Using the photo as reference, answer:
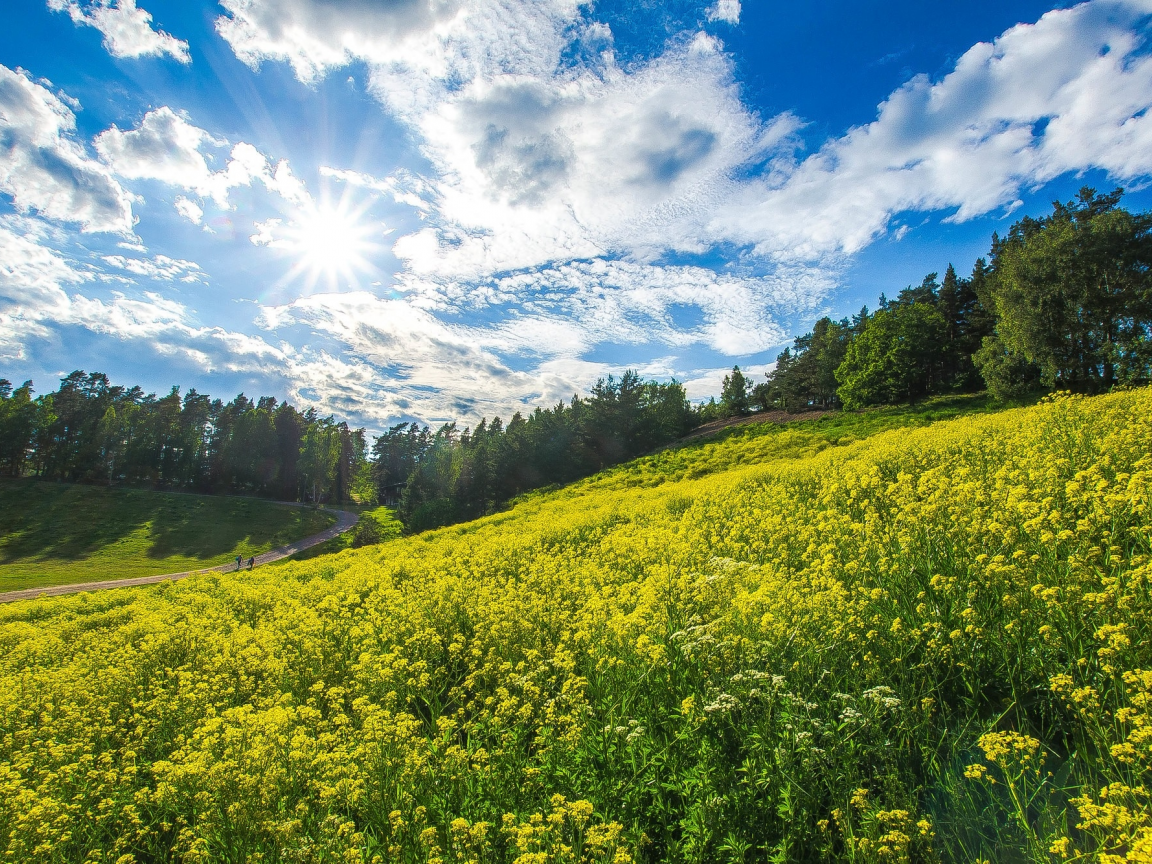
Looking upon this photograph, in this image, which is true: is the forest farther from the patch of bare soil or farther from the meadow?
the meadow

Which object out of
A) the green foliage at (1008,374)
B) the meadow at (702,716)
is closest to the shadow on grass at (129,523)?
the meadow at (702,716)

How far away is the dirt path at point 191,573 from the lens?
30.7 m

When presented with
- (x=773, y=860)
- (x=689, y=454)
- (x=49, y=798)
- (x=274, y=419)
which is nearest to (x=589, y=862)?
(x=773, y=860)

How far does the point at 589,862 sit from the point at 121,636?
10456 mm

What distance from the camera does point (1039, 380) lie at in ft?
97.0

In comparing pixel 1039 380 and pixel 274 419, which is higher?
pixel 274 419

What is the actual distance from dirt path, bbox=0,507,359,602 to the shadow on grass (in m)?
2.35

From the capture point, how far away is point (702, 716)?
3484 millimetres

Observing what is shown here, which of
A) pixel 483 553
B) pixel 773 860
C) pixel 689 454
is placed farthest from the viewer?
pixel 689 454

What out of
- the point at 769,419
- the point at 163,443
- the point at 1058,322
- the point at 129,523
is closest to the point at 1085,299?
the point at 1058,322

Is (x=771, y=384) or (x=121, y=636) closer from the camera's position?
(x=121, y=636)

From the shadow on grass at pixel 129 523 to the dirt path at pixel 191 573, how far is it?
2.35 metres

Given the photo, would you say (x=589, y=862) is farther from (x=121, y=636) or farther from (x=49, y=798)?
(x=121, y=636)

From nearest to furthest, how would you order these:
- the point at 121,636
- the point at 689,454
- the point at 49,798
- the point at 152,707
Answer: the point at 49,798 < the point at 152,707 < the point at 121,636 < the point at 689,454
